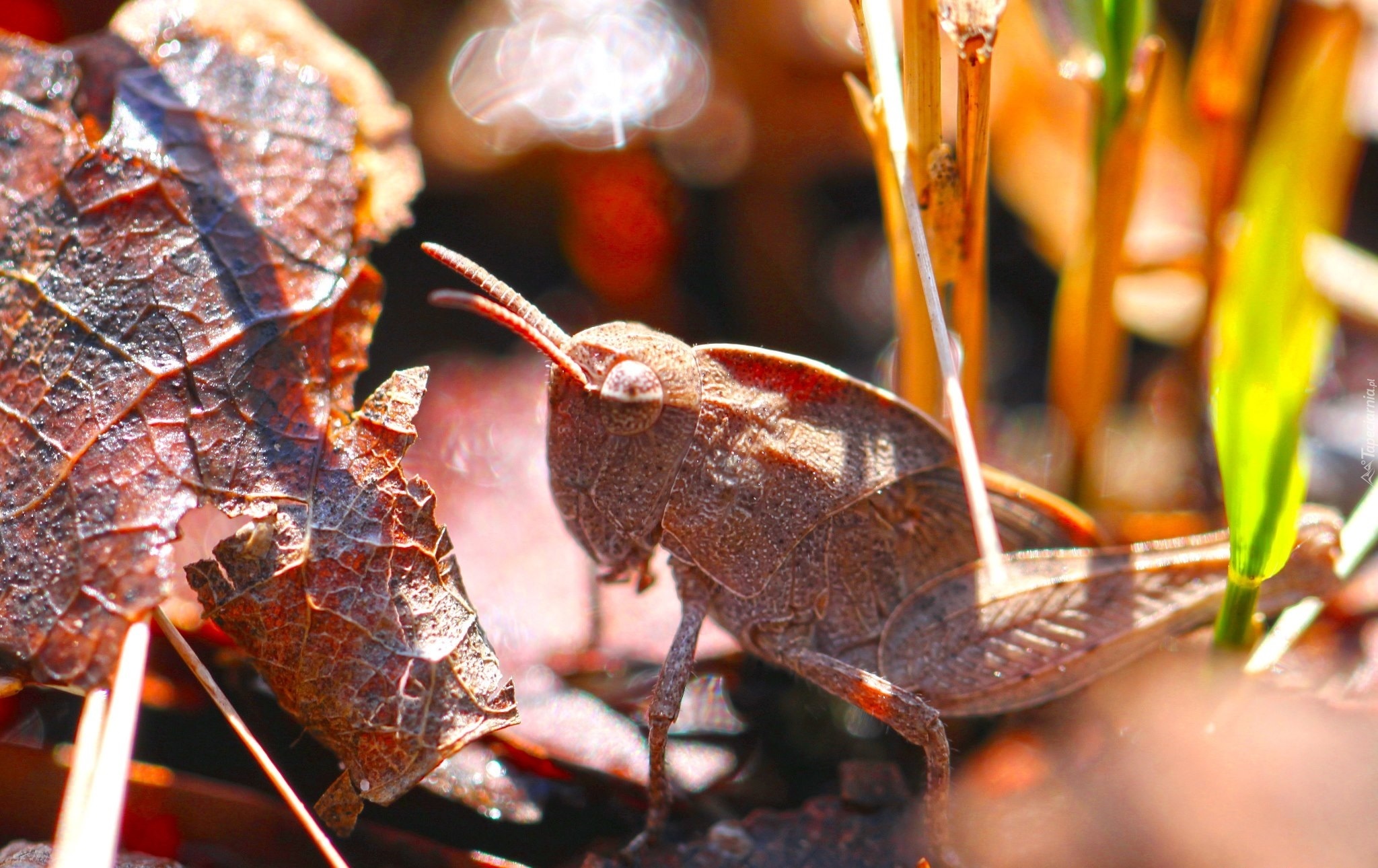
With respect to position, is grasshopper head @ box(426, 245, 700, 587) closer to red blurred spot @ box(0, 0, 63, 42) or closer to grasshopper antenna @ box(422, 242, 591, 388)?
grasshopper antenna @ box(422, 242, 591, 388)

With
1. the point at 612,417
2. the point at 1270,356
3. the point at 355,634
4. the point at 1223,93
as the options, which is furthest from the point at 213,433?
the point at 1223,93

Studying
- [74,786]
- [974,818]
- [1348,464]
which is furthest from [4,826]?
[1348,464]

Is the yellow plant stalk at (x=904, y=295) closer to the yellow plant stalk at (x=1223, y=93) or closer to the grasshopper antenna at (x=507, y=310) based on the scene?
the grasshopper antenna at (x=507, y=310)

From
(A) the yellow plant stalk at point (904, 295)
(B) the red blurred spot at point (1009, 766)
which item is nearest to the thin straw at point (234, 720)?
(B) the red blurred spot at point (1009, 766)

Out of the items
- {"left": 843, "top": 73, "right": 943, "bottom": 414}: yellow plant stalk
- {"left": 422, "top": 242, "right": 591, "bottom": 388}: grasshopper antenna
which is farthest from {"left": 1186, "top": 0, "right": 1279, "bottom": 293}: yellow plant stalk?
{"left": 422, "top": 242, "right": 591, "bottom": 388}: grasshopper antenna

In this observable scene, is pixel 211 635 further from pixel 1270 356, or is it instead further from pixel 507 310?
pixel 1270 356

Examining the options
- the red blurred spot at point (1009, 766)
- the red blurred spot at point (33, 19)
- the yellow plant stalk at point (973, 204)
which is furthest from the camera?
the red blurred spot at point (33, 19)
